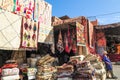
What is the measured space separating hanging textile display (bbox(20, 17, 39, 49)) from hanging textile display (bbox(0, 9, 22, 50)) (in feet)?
0.83

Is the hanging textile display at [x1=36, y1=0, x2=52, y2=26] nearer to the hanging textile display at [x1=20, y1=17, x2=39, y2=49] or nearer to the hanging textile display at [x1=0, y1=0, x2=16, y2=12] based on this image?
the hanging textile display at [x1=20, y1=17, x2=39, y2=49]

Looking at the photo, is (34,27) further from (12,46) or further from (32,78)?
(32,78)

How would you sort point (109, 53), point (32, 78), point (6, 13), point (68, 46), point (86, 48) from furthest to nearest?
point (109, 53), point (86, 48), point (68, 46), point (32, 78), point (6, 13)

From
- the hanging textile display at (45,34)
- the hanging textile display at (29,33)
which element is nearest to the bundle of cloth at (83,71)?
the hanging textile display at (29,33)

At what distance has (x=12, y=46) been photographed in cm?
739

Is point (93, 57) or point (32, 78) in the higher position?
point (93, 57)

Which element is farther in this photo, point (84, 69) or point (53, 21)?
point (53, 21)

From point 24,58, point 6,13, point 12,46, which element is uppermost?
point 6,13

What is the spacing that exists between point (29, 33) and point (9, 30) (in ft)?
3.83

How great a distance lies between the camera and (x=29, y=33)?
8250 mm

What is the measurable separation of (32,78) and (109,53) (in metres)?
13.4

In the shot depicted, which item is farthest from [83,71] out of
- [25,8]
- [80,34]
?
[25,8]

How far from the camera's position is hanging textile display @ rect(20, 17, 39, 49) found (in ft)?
26.0

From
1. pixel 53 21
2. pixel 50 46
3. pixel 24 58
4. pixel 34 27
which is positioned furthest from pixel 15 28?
pixel 53 21
